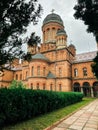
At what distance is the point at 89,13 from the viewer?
27.1 ft

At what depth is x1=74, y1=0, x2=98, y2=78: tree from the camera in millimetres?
7988

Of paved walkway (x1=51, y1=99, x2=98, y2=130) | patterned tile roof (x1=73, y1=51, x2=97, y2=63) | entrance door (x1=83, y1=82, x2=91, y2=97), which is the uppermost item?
patterned tile roof (x1=73, y1=51, x2=97, y2=63)

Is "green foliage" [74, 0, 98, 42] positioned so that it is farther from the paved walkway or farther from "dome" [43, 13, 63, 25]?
"dome" [43, 13, 63, 25]

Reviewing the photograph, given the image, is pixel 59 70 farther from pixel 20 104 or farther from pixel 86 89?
pixel 20 104

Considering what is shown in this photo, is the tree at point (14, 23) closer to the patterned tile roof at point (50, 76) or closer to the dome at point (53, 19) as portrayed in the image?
the patterned tile roof at point (50, 76)

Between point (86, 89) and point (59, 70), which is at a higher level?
point (59, 70)

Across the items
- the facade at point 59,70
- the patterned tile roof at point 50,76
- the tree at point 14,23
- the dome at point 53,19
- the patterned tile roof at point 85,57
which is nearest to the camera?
the tree at point 14,23

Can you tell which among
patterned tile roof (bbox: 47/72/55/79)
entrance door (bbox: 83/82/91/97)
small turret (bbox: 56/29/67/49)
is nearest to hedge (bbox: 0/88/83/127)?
patterned tile roof (bbox: 47/72/55/79)

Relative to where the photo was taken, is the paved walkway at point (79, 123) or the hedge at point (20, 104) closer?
the hedge at point (20, 104)

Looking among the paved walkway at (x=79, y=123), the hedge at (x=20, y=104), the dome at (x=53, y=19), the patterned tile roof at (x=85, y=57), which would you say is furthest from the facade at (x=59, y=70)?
the paved walkway at (x=79, y=123)

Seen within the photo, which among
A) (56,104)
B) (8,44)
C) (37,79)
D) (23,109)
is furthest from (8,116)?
(37,79)

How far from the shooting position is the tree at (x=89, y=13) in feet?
26.2

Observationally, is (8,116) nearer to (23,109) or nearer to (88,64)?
(23,109)

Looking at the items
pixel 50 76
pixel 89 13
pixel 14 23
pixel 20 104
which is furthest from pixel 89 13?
pixel 50 76
